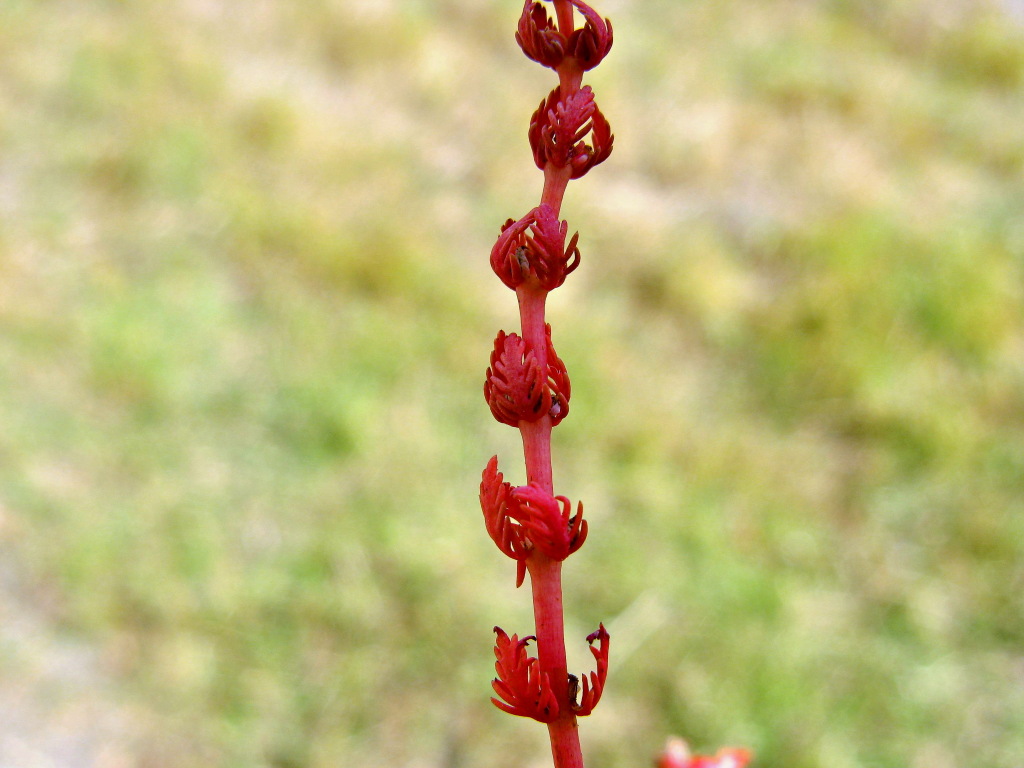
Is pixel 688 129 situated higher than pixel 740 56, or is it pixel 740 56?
pixel 740 56

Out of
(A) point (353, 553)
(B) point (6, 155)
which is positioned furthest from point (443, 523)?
(B) point (6, 155)

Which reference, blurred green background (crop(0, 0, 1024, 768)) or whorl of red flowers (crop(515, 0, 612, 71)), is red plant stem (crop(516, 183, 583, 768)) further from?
blurred green background (crop(0, 0, 1024, 768))

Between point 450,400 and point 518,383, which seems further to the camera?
point 450,400

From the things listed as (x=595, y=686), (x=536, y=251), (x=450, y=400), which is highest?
(x=450, y=400)

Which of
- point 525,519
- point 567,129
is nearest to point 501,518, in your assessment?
point 525,519

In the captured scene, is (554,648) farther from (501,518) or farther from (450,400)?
(450,400)

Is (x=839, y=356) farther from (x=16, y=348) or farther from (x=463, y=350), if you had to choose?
(x=16, y=348)
